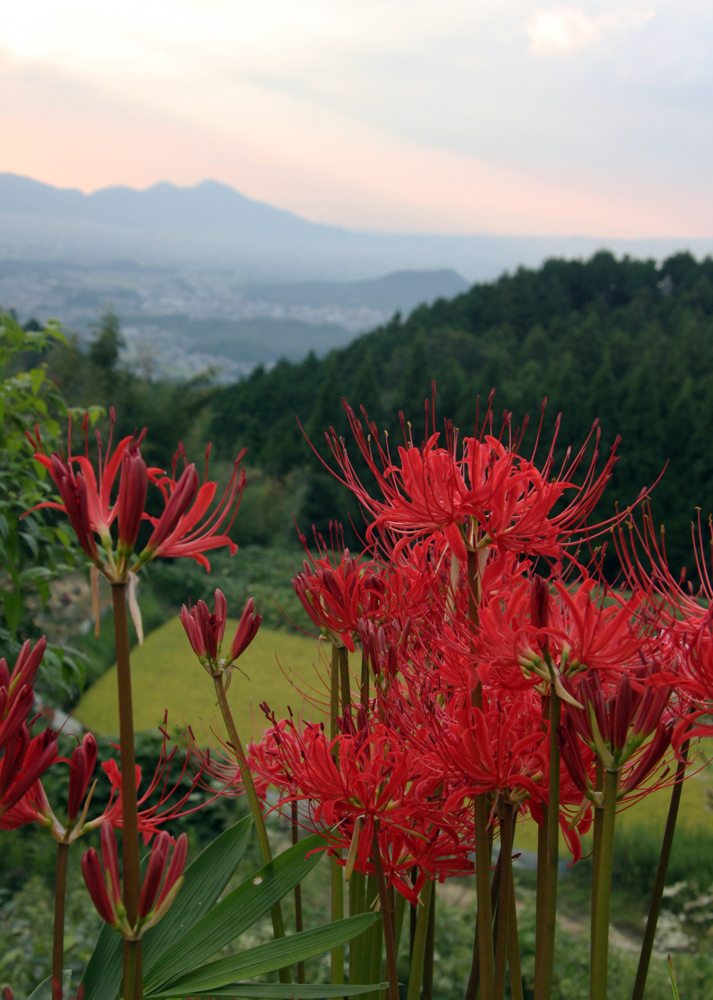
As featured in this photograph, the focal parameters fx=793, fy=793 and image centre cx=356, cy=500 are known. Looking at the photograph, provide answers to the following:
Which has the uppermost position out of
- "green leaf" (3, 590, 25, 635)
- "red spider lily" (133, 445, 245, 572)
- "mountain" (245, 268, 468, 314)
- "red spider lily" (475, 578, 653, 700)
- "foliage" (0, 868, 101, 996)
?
"mountain" (245, 268, 468, 314)

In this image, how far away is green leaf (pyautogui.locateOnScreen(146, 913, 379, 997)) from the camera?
0.65 meters

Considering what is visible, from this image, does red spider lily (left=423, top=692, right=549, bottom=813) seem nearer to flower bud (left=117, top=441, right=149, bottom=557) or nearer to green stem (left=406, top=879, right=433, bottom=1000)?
green stem (left=406, top=879, right=433, bottom=1000)

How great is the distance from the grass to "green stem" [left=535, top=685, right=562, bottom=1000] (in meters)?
3.91

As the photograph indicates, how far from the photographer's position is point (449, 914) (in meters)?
3.09

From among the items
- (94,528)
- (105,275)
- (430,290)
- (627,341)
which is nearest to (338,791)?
(94,528)

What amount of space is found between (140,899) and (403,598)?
0.45 meters

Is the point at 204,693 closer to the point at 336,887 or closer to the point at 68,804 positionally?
the point at 336,887

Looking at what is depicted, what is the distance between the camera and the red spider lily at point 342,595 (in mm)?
911

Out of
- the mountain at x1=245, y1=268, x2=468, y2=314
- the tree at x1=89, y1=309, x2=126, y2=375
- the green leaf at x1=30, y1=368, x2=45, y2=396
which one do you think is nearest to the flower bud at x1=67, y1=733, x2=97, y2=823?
the green leaf at x1=30, y1=368, x2=45, y2=396

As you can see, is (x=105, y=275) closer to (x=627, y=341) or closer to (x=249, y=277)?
(x=249, y=277)

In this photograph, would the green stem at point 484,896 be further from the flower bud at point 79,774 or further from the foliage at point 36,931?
the foliage at point 36,931

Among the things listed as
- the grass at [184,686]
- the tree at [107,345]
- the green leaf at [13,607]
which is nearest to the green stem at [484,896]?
the green leaf at [13,607]

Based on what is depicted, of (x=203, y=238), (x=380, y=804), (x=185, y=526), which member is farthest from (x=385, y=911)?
(x=203, y=238)

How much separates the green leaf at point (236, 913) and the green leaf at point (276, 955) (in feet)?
0.06
